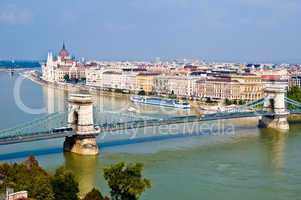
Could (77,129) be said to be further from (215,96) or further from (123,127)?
(215,96)

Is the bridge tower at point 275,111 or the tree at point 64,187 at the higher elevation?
the bridge tower at point 275,111

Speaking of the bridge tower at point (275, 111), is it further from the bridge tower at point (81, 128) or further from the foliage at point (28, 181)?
the foliage at point (28, 181)

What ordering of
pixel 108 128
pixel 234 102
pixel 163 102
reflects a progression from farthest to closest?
pixel 234 102 → pixel 163 102 → pixel 108 128

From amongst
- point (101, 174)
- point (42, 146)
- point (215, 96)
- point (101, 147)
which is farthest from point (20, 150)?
point (215, 96)

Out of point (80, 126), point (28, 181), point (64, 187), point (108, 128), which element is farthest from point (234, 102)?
point (28, 181)

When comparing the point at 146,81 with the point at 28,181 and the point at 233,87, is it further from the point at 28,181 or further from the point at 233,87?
the point at 28,181

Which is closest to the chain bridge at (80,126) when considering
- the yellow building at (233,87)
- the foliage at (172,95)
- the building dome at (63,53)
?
the yellow building at (233,87)
